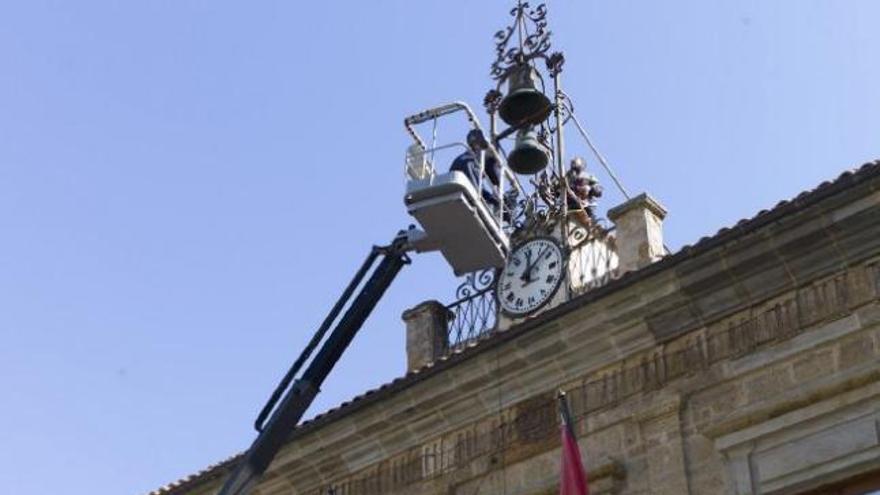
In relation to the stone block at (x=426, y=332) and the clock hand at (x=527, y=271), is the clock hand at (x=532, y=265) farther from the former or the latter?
the stone block at (x=426, y=332)

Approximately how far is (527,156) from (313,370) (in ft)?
15.1

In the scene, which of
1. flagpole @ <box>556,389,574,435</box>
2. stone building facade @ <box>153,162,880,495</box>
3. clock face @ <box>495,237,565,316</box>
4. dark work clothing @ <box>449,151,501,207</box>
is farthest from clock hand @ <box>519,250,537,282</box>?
flagpole @ <box>556,389,574,435</box>

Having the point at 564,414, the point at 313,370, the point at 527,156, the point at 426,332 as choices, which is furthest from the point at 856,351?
the point at 426,332

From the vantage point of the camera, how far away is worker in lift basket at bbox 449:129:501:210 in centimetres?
1176

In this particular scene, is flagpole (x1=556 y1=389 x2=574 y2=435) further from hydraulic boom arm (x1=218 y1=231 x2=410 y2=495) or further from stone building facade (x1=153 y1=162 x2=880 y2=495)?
hydraulic boom arm (x1=218 y1=231 x2=410 y2=495)

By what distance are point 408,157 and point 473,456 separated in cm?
270

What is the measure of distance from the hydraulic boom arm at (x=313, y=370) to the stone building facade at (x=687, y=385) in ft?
7.38

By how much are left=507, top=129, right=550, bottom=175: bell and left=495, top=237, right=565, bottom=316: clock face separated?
57 centimetres

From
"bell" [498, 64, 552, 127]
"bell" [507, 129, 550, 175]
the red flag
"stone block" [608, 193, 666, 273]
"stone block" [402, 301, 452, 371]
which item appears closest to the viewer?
the red flag

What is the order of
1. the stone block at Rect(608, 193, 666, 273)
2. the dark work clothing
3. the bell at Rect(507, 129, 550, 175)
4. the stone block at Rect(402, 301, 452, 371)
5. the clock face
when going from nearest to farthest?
1. the dark work clothing
2. the stone block at Rect(608, 193, 666, 273)
3. the clock face
4. the bell at Rect(507, 129, 550, 175)
5. the stone block at Rect(402, 301, 452, 371)

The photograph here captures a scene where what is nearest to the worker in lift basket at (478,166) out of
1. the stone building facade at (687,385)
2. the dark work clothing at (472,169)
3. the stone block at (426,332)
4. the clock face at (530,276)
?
the dark work clothing at (472,169)

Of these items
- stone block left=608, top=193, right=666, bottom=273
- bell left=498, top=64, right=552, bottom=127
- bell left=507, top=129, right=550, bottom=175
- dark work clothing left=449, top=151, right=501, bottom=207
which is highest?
bell left=498, top=64, right=552, bottom=127

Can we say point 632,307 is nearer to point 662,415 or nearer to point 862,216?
point 662,415

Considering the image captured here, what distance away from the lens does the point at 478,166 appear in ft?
38.6
